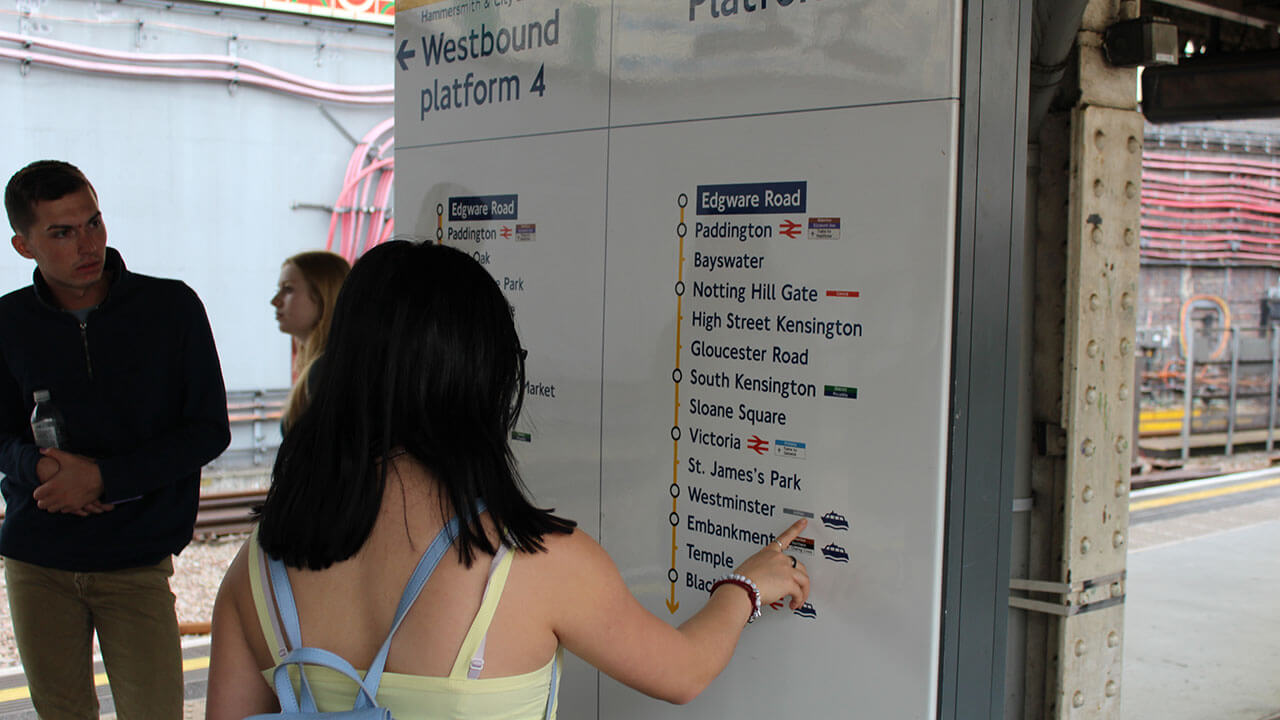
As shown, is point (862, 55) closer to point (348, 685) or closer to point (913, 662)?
point (913, 662)

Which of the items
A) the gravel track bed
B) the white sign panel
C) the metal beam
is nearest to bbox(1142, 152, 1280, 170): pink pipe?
the metal beam

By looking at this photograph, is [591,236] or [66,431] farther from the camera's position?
[66,431]

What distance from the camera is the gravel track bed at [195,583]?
16.9ft

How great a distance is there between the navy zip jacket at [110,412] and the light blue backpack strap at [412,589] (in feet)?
5.71

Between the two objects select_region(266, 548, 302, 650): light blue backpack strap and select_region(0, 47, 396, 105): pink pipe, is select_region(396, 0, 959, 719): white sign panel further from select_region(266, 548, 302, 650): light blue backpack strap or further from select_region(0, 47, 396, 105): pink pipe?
select_region(0, 47, 396, 105): pink pipe

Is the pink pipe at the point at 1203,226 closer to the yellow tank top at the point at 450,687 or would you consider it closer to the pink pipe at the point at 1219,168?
the pink pipe at the point at 1219,168

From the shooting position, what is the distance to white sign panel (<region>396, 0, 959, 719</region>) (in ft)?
5.25

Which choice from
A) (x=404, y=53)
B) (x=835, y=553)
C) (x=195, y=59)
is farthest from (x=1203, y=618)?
(x=195, y=59)

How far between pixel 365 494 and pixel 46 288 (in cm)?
202

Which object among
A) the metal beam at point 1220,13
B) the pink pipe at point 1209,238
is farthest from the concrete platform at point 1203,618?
the pink pipe at point 1209,238

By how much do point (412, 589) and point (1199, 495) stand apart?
891 centimetres

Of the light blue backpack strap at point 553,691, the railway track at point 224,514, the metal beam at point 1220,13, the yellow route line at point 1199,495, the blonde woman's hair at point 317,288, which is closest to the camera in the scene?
the light blue backpack strap at point 553,691

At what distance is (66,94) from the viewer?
9.18 metres

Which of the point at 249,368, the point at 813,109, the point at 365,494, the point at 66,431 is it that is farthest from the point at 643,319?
the point at 249,368
